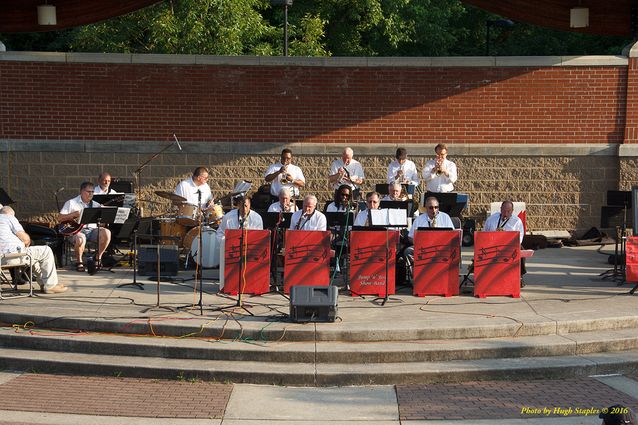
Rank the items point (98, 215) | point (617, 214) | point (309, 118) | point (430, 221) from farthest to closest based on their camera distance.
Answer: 1. point (309, 118)
2. point (617, 214)
3. point (98, 215)
4. point (430, 221)

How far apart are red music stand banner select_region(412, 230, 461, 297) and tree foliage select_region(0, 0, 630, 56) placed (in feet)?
36.2

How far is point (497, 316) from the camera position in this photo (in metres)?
12.9

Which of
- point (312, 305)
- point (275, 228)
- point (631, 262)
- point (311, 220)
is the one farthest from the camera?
point (275, 228)

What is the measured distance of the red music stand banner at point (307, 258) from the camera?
538 inches

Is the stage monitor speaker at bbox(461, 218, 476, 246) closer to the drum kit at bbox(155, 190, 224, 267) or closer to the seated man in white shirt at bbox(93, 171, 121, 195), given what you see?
the drum kit at bbox(155, 190, 224, 267)

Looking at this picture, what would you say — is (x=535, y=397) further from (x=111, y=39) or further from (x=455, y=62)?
(x=111, y=39)

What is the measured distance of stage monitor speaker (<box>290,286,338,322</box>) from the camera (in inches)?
483

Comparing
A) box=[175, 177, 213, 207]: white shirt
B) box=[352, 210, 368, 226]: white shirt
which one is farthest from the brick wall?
box=[352, 210, 368, 226]: white shirt

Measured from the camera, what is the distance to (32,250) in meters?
13.9

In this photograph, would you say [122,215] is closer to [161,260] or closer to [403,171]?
[161,260]

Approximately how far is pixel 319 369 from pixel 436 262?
11.0ft

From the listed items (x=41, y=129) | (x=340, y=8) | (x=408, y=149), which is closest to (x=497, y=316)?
(x=408, y=149)

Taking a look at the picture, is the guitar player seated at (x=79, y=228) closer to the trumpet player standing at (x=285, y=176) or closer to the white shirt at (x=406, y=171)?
the trumpet player standing at (x=285, y=176)

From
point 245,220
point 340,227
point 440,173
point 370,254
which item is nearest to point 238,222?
point 245,220
